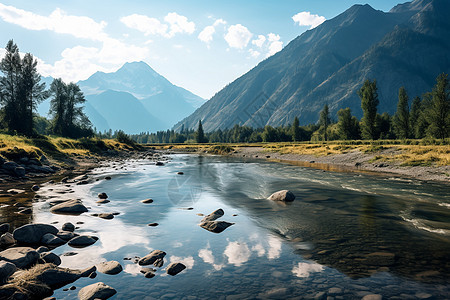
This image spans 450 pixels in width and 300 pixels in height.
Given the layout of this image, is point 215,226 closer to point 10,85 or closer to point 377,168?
point 377,168

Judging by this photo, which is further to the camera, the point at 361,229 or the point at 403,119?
the point at 403,119

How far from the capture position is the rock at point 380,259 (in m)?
8.05

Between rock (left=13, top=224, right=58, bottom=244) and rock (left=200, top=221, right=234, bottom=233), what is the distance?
21.2ft

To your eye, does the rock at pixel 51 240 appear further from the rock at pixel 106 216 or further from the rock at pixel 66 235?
the rock at pixel 106 216

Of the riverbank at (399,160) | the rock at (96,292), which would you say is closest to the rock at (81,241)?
the rock at (96,292)

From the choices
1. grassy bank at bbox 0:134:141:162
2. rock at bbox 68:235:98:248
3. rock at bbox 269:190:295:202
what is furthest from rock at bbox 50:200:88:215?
grassy bank at bbox 0:134:141:162

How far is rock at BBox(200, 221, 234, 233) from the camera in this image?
37.9ft

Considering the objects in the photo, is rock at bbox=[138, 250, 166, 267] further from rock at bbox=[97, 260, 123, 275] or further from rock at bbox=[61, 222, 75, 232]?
rock at bbox=[61, 222, 75, 232]

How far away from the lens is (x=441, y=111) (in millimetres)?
64938

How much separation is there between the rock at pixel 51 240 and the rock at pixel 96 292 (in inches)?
163

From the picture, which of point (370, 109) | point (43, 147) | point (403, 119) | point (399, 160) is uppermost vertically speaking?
point (370, 109)

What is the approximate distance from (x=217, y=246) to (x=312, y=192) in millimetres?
12999

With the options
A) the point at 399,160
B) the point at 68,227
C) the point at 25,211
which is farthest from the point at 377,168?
the point at 25,211

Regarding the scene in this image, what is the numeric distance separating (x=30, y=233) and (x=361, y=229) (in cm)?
1393
